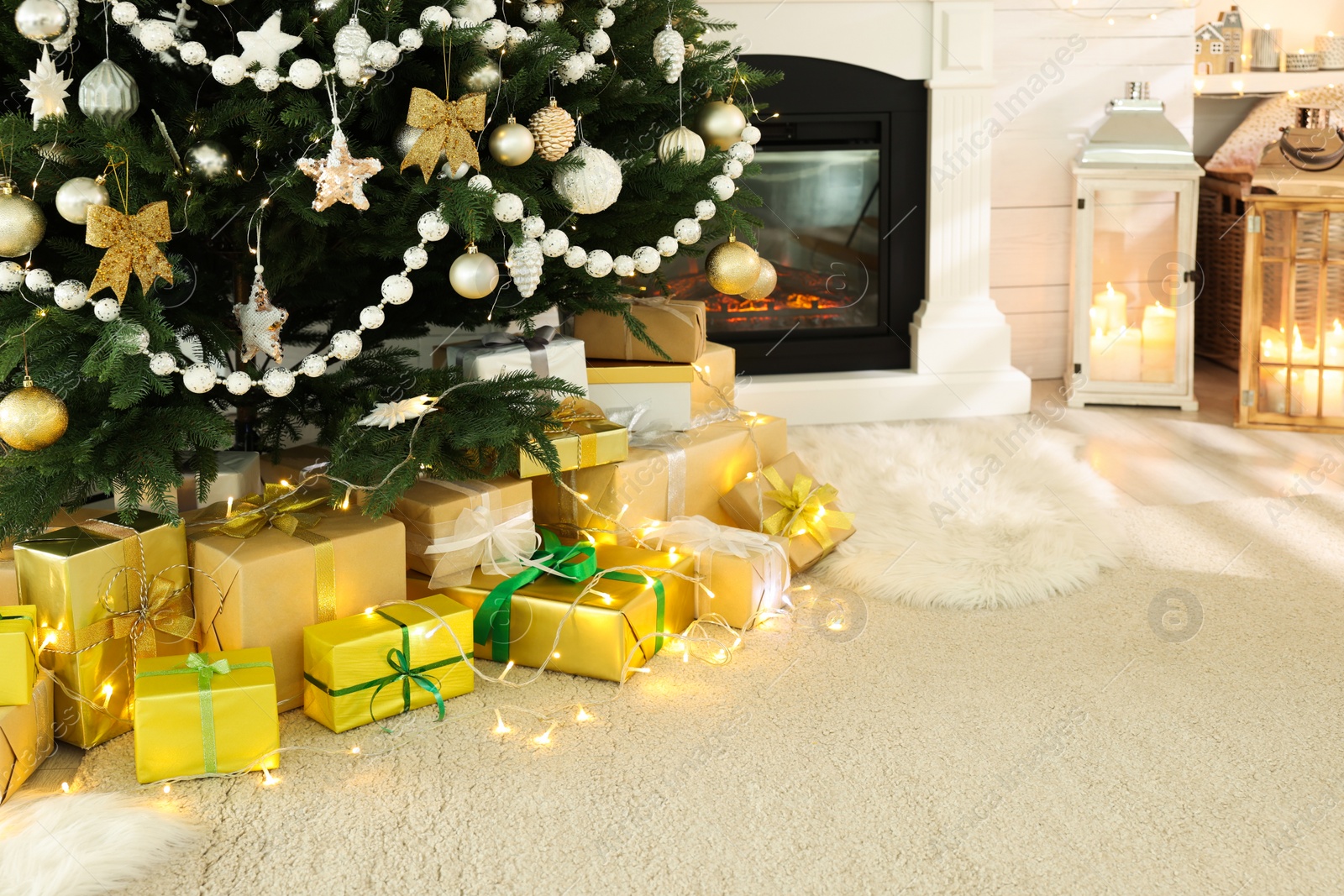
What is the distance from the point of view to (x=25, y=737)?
1440 millimetres

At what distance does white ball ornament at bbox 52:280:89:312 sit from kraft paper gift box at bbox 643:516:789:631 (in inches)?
34.2

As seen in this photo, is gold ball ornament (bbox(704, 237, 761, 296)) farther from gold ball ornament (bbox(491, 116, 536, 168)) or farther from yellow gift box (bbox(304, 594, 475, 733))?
yellow gift box (bbox(304, 594, 475, 733))

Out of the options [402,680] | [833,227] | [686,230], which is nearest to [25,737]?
[402,680]

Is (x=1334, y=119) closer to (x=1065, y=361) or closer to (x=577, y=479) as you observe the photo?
(x=1065, y=361)

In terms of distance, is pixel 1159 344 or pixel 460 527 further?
pixel 1159 344

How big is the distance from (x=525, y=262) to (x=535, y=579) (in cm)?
45

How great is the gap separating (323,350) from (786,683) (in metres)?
0.89

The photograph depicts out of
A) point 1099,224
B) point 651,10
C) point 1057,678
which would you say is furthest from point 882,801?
point 1099,224

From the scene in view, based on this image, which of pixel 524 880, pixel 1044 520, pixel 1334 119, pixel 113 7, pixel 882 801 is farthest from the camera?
pixel 1334 119

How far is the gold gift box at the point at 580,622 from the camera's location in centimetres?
169

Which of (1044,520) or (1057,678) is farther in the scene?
(1044,520)

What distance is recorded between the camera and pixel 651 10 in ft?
6.34

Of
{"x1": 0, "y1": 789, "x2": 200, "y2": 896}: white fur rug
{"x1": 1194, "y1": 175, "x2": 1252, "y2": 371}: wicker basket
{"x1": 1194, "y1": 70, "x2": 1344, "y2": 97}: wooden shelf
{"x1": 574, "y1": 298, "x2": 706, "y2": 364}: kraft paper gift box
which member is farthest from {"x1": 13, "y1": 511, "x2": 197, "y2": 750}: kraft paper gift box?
{"x1": 1194, "y1": 70, "x2": 1344, "y2": 97}: wooden shelf

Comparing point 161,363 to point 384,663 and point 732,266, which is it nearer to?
point 384,663
